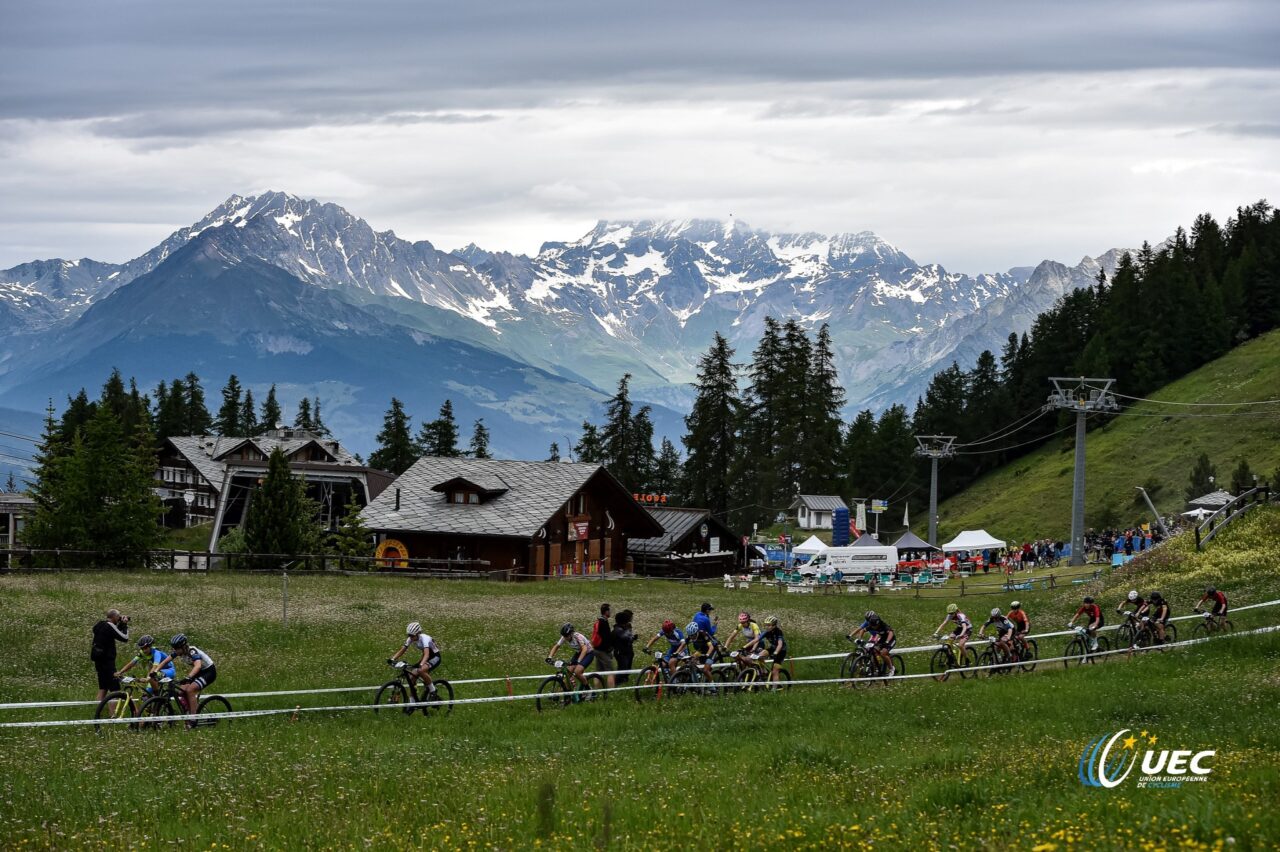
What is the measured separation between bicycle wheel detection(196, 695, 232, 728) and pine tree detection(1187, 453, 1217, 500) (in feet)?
259

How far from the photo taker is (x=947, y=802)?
14336 millimetres

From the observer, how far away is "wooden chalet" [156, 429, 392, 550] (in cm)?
9294

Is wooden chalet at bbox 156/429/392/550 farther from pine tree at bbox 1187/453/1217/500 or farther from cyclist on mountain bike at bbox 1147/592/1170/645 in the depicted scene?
cyclist on mountain bike at bbox 1147/592/1170/645

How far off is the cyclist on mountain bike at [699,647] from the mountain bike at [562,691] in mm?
2086

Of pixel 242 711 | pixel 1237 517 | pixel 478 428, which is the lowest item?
pixel 242 711

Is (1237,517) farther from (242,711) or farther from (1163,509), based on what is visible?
(1163,509)

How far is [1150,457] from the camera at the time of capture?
104062 mm

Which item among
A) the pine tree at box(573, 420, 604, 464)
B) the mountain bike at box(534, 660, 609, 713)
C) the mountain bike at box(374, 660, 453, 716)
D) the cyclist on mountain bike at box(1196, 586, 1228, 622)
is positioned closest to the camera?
the mountain bike at box(374, 660, 453, 716)

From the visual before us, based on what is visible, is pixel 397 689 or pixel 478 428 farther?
pixel 478 428

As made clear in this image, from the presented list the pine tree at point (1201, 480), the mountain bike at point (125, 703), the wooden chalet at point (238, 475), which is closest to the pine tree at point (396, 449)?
the wooden chalet at point (238, 475)

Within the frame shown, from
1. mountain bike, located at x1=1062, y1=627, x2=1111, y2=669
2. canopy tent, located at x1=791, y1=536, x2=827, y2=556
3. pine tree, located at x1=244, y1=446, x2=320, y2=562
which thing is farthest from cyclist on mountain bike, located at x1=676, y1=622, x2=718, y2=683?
canopy tent, located at x1=791, y1=536, x2=827, y2=556

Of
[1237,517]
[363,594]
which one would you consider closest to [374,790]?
[363,594]

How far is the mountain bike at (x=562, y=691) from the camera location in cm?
2545

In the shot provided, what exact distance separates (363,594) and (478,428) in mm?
105385
